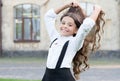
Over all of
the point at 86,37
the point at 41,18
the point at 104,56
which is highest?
the point at 86,37

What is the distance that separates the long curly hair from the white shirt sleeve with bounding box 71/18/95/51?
12cm

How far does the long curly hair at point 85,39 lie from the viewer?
14.7 feet

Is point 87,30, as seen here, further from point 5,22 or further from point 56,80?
point 5,22

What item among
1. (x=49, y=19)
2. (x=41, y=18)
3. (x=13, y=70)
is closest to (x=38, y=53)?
(x=41, y=18)

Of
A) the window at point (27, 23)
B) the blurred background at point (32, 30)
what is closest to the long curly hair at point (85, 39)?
the blurred background at point (32, 30)

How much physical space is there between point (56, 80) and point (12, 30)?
74.4 ft

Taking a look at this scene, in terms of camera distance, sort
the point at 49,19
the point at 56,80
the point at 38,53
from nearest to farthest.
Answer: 1. the point at 56,80
2. the point at 49,19
3. the point at 38,53

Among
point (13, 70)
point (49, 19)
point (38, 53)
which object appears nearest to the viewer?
point (49, 19)

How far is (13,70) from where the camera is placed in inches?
725

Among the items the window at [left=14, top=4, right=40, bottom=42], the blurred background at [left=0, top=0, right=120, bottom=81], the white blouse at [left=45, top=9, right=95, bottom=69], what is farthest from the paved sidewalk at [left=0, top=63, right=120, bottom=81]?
the white blouse at [left=45, top=9, right=95, bottom=69]

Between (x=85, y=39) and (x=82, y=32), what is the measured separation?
0.20 meters

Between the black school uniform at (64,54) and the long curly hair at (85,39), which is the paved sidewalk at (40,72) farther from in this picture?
the black school uniform at (64,54)

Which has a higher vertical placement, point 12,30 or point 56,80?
point 56,80

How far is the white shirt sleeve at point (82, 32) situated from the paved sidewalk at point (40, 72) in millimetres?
10627
